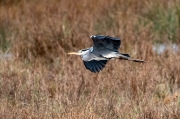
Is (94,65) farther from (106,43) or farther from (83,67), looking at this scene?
(83,67)

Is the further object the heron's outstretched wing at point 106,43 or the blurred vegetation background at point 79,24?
the blurred vegetation background at point 79,24

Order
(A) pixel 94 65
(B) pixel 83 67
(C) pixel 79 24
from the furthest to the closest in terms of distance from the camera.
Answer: (C) pixel 79 24, (B) pixel 83 67, (A) pixel 94 65

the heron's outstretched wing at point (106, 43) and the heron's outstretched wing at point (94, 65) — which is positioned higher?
the heron's outstretched wing at point (106, 43)

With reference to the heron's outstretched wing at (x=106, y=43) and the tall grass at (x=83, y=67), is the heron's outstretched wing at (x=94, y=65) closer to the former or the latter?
the heron's outstretched wing at (x=106, y=43)

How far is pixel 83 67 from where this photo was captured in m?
5.52

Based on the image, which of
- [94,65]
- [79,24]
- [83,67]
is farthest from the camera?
[79,24]

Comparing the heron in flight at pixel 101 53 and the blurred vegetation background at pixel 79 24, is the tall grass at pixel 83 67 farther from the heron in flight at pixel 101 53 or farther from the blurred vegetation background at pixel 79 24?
the heron in flight at pixel 101 53

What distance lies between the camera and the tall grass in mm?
4227

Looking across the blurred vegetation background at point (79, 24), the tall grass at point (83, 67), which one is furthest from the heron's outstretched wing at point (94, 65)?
the blurred vegetation background at point (79, 24)

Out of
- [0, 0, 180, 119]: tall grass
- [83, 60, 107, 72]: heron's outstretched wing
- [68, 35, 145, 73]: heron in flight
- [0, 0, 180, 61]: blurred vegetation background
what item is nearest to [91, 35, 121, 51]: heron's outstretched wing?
[68, 35, 145, 73]: heron in flight

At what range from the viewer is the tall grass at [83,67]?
166 inches

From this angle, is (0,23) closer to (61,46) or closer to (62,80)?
(61,46)

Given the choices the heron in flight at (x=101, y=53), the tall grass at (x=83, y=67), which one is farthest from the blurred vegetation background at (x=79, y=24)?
the heron in flight at (x=101, y=53)

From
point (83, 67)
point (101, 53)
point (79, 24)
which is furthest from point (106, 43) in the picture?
point (79, 24)
